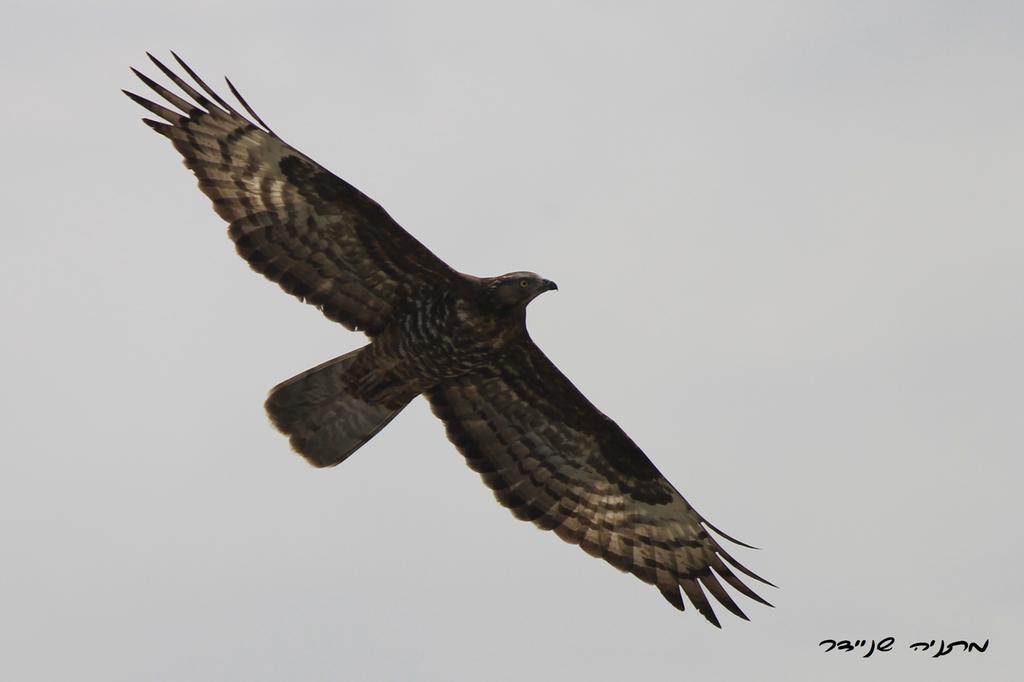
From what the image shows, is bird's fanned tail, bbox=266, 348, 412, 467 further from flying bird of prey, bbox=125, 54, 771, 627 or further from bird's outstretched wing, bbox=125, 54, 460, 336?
bird's outstretched wing, bbox=125, 54, 460, 336

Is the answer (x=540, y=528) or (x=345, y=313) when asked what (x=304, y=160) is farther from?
(x=540, y=528)

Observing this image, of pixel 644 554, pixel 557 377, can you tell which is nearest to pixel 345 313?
pixel 557 377

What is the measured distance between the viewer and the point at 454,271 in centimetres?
1619

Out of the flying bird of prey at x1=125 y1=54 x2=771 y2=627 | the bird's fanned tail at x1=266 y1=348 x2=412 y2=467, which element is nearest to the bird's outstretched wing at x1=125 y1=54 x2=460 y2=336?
the flying bird of prey at x1=125 y1=54 x2=771 y2=627

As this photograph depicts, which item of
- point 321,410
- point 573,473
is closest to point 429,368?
point 321,410

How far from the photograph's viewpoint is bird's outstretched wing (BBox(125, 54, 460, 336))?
52.7 feet

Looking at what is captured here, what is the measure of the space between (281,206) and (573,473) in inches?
143

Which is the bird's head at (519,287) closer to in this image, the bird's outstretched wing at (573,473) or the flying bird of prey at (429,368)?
the flying bird of prey at (429,368)

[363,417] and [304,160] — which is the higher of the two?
[304,160]

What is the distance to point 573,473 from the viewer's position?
1752 centimetres

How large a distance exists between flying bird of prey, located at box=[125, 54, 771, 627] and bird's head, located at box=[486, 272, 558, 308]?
0.02 metres

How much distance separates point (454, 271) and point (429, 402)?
1718 millimetres

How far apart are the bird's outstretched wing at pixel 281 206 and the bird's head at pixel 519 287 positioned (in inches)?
16.7

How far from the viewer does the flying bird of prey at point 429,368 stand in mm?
16141
